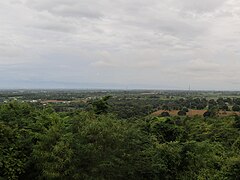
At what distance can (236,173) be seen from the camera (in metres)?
21.6

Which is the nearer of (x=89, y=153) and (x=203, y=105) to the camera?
(x=89, y=153)

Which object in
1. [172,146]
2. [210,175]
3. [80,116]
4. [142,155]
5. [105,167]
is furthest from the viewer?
[172,146]

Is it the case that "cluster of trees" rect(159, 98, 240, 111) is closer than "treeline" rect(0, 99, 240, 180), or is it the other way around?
"treeline" rect(0, 99, 240, 180)

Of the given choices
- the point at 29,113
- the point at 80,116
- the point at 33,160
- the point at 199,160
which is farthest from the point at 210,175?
the point at 29,113

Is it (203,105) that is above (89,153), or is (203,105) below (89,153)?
below

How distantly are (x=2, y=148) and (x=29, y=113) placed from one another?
7581mm

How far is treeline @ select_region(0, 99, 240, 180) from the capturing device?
2169 cm

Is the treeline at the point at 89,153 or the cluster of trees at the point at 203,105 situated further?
the cluster of trees at the point at 203,105

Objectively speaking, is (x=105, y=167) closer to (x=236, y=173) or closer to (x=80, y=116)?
(x=80, y=116)

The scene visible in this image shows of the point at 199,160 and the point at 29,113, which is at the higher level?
the point at 29,113

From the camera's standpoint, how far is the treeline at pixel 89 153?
2169 cm

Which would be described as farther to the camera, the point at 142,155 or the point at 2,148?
the point at 142,155

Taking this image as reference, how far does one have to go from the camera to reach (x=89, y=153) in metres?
22.0

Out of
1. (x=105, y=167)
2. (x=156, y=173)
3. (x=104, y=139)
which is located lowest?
(x=156, y=173)
